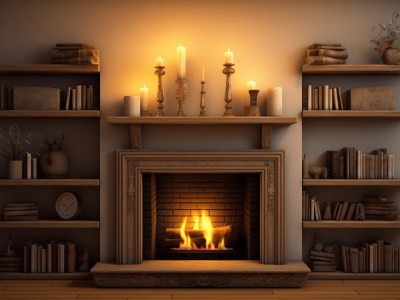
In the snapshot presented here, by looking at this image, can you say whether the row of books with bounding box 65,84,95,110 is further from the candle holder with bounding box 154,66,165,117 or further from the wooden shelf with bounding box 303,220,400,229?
the wooden shelf with bounding box 303,220,400,229

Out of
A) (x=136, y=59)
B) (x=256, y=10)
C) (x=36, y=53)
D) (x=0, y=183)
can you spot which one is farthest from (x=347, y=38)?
(x=0, y=183)

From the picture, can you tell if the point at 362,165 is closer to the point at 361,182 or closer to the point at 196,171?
the point at 361,182

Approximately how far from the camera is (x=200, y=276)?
13.3ft

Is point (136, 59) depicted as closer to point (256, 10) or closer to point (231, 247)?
point (256, 10)

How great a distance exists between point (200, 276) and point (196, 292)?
0.14 metres

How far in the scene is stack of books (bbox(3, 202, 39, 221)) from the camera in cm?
430

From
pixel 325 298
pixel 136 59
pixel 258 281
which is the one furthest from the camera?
pixel 136 59

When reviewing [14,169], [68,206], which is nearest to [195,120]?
[68,206]

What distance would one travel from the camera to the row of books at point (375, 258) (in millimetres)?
4359

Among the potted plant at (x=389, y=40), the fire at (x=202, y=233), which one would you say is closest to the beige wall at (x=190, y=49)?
the potted plant at (x=389, y=40)

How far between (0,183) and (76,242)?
0.80 m

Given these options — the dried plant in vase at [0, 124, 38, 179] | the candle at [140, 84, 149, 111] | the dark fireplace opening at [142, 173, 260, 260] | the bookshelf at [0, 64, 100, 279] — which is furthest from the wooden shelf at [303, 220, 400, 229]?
the dried plant in vase at [0, 124, 38, 179]

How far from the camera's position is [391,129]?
14.8 ft

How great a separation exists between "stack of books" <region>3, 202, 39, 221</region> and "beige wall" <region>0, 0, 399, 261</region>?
1.87 feet
